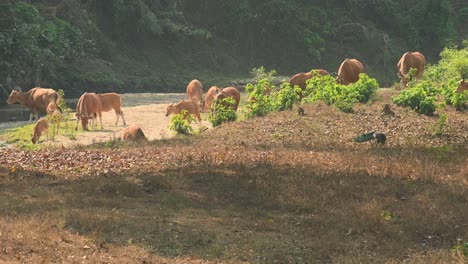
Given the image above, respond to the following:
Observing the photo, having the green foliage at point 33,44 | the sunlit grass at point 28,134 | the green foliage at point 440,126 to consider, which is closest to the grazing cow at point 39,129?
the sunlit grass at point 28,134

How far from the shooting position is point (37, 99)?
27.9m

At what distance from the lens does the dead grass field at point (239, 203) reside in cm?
749

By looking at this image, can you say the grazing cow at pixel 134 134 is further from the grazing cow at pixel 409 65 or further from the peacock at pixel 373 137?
the grazing cow at pixel 409 65

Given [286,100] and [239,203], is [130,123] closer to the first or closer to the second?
[286,100]

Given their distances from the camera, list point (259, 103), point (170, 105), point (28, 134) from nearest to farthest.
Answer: point (259, 103), point (28, 134), point (170, 105)

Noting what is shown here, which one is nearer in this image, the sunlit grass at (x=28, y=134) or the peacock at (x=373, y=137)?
the peacock at (x=373, y=137)

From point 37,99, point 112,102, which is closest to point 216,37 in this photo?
point 37,99

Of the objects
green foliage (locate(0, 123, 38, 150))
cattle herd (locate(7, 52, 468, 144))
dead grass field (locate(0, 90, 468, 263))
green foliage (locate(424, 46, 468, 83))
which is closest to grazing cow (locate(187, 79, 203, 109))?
cattle herd (locate(7, 52, 468, 144))

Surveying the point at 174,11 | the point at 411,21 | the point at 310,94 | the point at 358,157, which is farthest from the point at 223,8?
the point at 358,157

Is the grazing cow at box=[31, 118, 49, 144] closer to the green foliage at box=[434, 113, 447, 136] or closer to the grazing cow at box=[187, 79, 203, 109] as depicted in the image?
the grazing cow at box=[187, 79, 203, 109]

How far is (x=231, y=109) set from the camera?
20844mm

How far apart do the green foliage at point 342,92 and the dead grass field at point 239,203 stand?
15.0ft

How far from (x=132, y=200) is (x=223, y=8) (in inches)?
1659

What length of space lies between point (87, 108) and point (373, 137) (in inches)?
482
